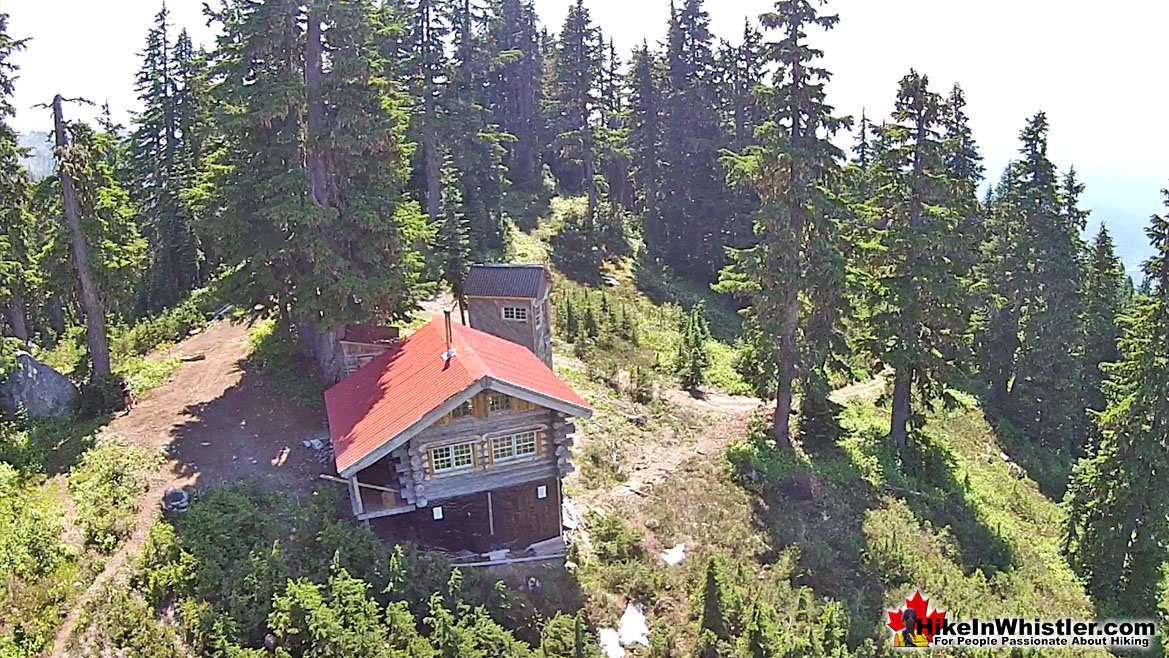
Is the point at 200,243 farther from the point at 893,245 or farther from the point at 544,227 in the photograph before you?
the point at 893,245

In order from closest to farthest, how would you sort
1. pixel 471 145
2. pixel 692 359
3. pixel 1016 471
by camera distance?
1. pixel 692 359
2. pixel 1016 471
3. pixel 471 145

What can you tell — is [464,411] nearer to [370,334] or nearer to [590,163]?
[370,334]

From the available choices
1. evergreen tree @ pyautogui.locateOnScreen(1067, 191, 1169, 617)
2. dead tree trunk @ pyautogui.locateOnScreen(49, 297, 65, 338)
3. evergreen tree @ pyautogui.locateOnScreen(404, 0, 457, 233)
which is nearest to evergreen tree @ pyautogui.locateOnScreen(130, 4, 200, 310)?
dead tree trunk @ pyautogui.locateOnScreen(49, 297, 65, 338)

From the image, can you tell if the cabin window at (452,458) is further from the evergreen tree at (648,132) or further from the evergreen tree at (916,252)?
the evergreen tree at (648,132)

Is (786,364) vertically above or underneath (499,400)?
underneath

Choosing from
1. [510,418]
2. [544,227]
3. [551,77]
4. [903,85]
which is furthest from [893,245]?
[551,77]

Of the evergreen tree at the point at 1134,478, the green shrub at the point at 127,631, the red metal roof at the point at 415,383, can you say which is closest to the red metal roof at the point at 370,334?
the red metal roof at the point at 415,383

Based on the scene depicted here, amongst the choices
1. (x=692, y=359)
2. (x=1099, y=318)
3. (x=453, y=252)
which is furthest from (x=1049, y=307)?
(x=453, y=252)
